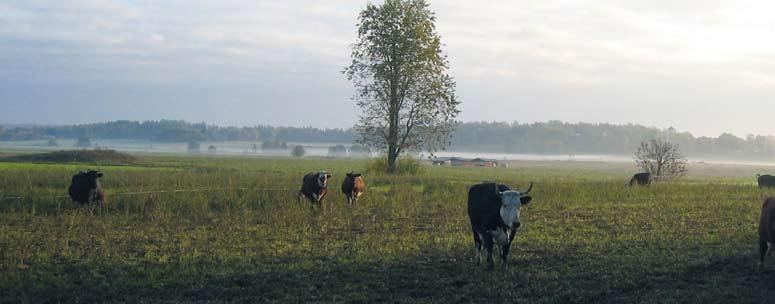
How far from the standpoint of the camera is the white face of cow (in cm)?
1205

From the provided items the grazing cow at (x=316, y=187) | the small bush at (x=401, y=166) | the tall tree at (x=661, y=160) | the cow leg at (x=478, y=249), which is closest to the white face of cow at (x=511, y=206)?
the cow leg at (x=478, y=249)

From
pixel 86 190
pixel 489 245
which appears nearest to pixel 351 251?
pixel 489 245

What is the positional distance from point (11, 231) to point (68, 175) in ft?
50.7

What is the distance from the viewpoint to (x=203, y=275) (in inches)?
468

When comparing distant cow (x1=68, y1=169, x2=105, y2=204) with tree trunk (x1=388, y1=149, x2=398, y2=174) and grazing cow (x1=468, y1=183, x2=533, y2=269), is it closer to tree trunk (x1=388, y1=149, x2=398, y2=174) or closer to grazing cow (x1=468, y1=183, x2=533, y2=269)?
grazing cow (x1=468, y1=183, x2=533, y2=269)

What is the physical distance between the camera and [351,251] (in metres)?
14.5

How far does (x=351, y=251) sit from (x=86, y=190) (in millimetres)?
11420

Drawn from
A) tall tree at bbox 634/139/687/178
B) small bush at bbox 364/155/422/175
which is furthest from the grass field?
tall tree at bbox 634/139/687/178

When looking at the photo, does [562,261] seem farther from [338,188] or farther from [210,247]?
[338,188]

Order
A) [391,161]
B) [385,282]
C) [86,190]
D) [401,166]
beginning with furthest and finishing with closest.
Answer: [401,166] → [391,161] → [86,190] → [385,282]

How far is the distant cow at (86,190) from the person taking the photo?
2138 cm

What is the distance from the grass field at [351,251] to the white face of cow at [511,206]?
3.29 feet

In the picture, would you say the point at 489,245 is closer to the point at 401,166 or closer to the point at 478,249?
the point at 478,249

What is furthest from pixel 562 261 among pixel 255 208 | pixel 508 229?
pixel 255 208
